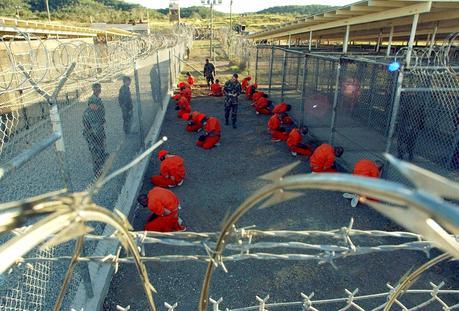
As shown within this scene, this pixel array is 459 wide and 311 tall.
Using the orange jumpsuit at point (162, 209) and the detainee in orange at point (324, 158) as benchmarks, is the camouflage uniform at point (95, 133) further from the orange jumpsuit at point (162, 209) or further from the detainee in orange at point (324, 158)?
the detainee in orange at point (324, 158)

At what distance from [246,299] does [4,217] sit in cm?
352

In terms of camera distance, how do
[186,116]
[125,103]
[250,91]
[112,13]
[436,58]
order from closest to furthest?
[436,58] → [125,103] → [186,116] → [250,91] → [112,13]

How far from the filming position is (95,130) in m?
6.08

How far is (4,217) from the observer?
104 centimetres

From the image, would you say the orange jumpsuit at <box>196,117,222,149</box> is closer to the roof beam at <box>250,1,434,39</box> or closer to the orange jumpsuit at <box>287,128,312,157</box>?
the orange jumpsuit at <box>287,128,312,157</box>

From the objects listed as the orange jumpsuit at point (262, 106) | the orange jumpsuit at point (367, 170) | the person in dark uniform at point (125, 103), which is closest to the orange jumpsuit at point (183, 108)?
the orange jumpsuit at point (262, 106)

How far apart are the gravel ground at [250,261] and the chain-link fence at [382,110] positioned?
1.70 meters

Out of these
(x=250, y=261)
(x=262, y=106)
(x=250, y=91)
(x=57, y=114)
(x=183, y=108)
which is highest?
(x=57, y=114)

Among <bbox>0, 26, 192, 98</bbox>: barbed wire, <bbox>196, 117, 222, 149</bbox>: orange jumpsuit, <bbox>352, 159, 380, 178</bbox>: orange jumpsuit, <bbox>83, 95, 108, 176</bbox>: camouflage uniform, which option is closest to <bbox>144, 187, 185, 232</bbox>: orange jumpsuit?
<bbox>83, 95, 108, 176</bbox>: camouflage uniform

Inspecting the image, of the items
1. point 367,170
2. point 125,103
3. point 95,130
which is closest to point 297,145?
point 367,170

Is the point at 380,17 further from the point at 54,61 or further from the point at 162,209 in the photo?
the point at 54,61

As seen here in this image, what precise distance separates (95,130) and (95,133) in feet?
0.20

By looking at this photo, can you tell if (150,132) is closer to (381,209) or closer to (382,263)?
(382,263)

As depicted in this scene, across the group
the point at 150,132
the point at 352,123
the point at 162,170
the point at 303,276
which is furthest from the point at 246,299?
the point at 352,123
